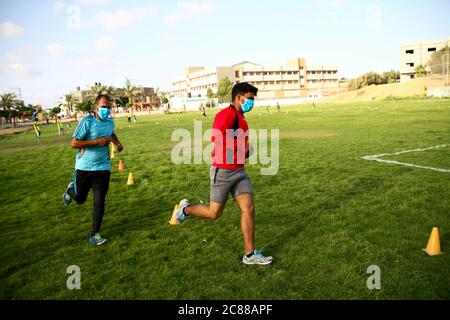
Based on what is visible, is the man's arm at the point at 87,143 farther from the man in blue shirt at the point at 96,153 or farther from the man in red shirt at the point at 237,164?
the man in red shirt at the point at 237,164

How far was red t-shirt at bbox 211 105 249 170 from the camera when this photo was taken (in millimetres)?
4160

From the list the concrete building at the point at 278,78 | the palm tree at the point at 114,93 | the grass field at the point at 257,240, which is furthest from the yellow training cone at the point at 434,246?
the concrete building at the point at 278,78

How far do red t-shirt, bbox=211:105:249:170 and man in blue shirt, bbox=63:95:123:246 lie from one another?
183 cm

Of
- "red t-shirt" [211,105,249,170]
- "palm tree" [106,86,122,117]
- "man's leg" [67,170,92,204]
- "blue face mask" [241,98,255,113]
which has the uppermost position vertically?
"palm tree" [106,86,122,117]

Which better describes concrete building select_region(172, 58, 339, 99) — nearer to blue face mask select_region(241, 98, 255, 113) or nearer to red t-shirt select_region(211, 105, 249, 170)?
blue face mask select_region(241, 98, 255, 113)

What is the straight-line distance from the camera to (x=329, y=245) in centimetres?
477

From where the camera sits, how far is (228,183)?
4352 millimetres

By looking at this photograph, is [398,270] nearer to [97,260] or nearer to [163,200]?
[97,260]

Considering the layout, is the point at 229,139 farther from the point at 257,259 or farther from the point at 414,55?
the point at 414,55

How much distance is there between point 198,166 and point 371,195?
19.8ft

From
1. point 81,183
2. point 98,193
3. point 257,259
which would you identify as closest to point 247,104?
point 257,259

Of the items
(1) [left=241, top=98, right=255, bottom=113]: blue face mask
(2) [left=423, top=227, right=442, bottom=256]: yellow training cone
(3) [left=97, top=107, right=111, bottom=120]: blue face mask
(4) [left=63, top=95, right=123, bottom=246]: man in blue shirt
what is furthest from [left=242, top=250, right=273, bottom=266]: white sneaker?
(3) [left=97, top=107, right=111, bottom=120]: blue face mask

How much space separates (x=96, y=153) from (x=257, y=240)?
2685 millimetres

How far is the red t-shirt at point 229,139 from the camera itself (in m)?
4.16
